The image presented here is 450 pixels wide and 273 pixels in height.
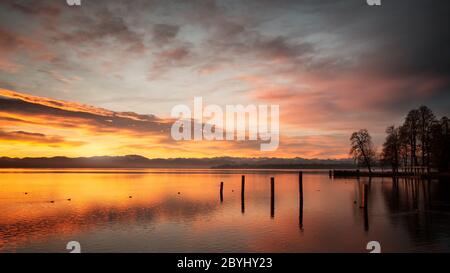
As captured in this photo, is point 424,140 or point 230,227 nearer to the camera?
point 230,227

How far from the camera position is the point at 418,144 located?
74.9 meters

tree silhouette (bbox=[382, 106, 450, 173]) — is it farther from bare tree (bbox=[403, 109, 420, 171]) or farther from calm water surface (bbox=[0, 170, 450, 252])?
calm water surface (bbox=[0, 170, 450, 252])

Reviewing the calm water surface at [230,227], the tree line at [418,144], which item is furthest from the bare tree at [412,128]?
the calm water surface at [230,227]

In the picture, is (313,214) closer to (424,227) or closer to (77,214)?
(424,227)

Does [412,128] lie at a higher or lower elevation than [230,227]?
higher

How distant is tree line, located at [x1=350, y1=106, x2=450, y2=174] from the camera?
229ft

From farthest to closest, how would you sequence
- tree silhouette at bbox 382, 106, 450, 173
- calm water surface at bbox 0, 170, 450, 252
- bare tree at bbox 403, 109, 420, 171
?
1. bare tree at bbox 403, 109, 420, 171
2. tree silhouette at bbox 382, 106, 450, 173
3. calm water surface at bbox 0, 170, 450, 252

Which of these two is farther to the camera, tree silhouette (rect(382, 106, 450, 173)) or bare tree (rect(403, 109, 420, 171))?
bare tree (rect(403, 109, 420, 171))

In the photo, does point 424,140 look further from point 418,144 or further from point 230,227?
point 230,227

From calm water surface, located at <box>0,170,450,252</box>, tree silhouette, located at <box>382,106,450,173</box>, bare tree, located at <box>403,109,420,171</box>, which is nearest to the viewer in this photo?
calm water surface, located at <box>0,170,450,252</box>

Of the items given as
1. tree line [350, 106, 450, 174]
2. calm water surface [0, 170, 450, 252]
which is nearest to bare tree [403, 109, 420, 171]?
tree line [350, 106, 450, 174]

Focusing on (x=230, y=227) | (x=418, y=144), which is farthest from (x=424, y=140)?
(x=230, y=227)

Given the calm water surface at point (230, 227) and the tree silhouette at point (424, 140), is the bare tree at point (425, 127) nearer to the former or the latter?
the tree silhouette at point (424, 140)
